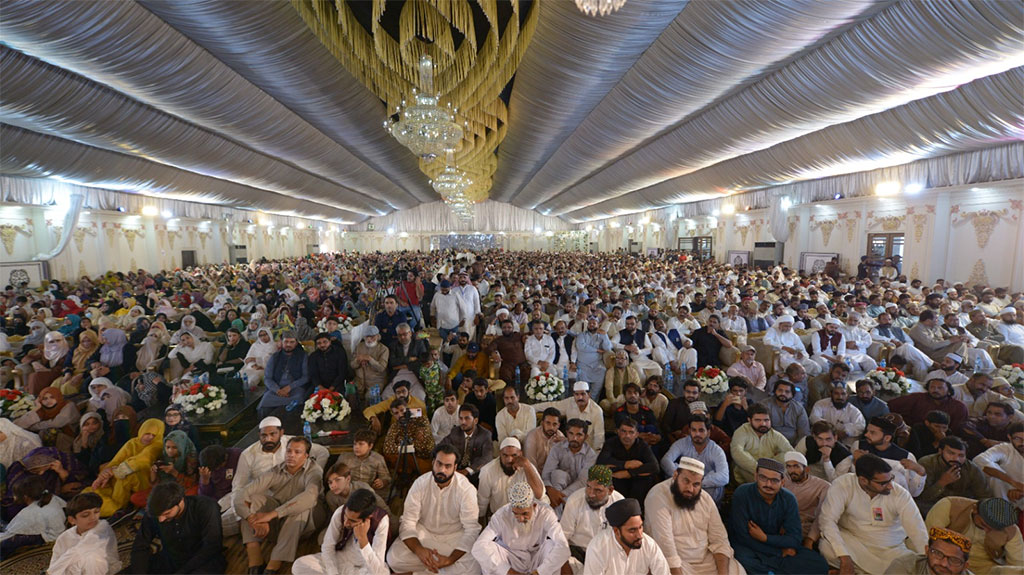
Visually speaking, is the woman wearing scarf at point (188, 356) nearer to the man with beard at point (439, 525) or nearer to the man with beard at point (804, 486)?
the man with beard at point (439, 525)

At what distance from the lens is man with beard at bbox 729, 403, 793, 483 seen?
3854 millimetres

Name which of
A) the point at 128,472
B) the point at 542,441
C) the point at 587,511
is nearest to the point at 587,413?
the point at 542,441

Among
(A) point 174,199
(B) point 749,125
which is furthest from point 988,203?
(A) point 174,199

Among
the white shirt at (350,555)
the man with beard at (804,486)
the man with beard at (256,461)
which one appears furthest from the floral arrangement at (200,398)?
the man with beard at (804,486)

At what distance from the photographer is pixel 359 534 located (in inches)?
113

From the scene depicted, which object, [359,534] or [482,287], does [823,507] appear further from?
[482,287]

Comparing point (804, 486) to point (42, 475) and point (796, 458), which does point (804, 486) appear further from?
point (42, 475)

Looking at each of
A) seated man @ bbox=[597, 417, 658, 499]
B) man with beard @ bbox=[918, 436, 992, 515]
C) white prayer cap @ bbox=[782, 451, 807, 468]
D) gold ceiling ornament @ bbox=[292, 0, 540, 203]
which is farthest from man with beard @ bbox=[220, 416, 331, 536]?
gold ceiling ornament @ bbox=[292, 0, 540, 203]

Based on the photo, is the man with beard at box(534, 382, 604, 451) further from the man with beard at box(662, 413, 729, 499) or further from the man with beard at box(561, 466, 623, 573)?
the man with beard at box(561, 466, 623, 573)

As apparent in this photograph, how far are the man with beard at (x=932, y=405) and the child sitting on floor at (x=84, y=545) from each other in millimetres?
6429

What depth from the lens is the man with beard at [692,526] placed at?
3.02 m

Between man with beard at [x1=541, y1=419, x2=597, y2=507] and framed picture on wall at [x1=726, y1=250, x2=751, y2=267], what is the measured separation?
56.8 ft

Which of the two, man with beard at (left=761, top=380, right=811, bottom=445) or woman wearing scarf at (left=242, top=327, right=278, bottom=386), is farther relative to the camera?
woman wearing scarf at (left=242, top=327, right=278, bottom=386)

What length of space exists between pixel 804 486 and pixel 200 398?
547 cm
